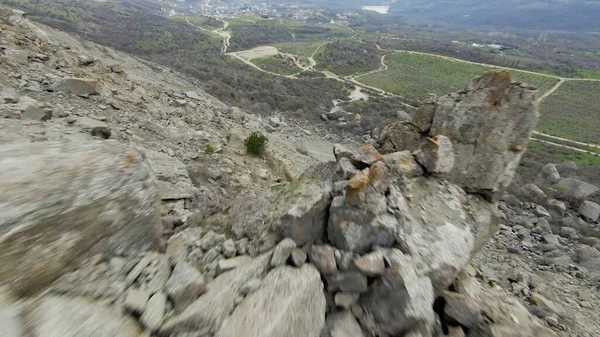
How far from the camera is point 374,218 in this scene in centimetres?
791

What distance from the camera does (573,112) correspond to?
2502 inches

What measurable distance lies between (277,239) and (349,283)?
Result: 215 cm

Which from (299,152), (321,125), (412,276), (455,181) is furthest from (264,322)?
(321,125)

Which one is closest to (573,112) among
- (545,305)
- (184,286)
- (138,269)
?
(545,305)

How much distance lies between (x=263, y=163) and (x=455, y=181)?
11129 mm

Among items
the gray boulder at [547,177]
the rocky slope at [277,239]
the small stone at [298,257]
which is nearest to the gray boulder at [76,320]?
the rocky slope at [277,239]

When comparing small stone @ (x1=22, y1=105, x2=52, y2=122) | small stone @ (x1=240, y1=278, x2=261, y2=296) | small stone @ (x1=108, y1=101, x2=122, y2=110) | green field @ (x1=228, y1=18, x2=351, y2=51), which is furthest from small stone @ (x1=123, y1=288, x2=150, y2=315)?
green field @ (x1=228, y1=18, x2=351, y2=51)

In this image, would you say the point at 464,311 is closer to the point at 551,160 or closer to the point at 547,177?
the point at 547,177

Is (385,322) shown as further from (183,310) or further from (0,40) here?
(0,40)

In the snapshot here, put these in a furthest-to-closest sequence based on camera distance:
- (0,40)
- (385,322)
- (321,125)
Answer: (321,125) < (0,40) < (385,322)

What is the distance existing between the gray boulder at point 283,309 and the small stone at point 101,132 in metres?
10.6

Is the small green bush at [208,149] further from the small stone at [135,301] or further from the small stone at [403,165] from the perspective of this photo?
the small stone at [135,301]

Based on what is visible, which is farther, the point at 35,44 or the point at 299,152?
the point at 299,152

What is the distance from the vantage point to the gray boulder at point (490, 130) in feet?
34.6
